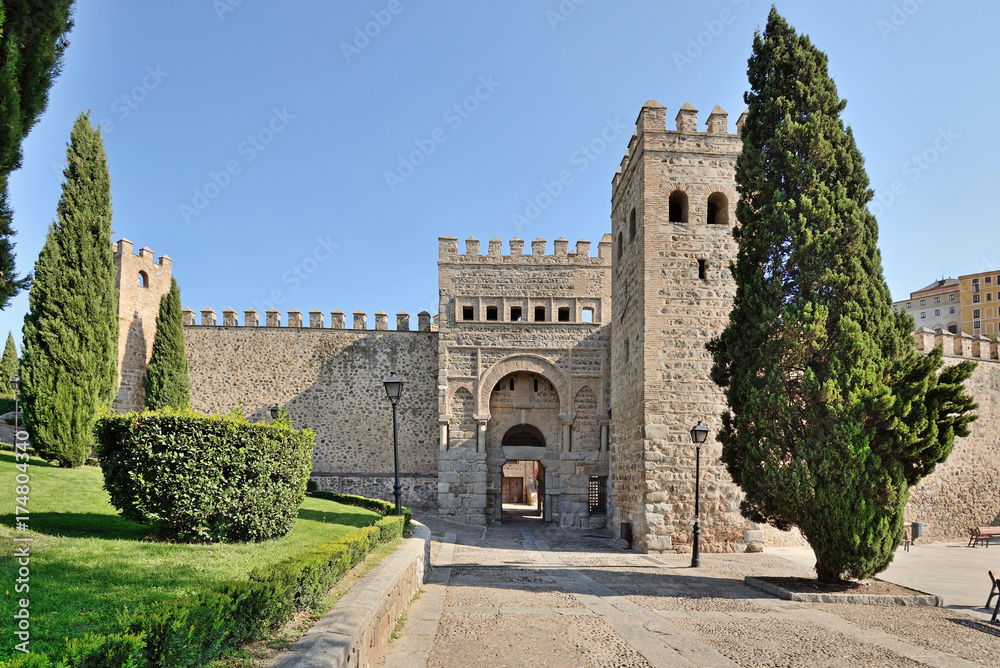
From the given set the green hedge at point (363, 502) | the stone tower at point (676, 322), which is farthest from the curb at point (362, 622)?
the stone tower at point (676, 322)

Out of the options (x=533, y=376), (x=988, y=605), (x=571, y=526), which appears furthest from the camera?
(x=533, y=376)

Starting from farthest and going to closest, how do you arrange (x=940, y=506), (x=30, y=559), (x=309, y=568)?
(x=940, y=506) < (x=30, y=559) < (x=309, y=568)

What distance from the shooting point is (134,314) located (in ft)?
68.6

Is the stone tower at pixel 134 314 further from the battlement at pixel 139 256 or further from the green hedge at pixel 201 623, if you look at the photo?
the green hedge at pixel 201 623

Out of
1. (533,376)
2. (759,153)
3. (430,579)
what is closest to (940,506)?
(533,376)

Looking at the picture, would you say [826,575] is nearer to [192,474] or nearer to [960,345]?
[192,474]

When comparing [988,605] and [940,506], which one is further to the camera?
[940,506]

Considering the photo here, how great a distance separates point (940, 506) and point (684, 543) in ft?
32.4

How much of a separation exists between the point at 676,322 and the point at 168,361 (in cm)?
1673

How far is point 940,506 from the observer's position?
59.8ft

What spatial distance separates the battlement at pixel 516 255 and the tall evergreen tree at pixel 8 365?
760 inches

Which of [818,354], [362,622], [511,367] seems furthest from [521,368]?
[362,622]

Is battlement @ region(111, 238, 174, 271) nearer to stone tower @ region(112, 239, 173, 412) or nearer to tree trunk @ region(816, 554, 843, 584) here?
stone tower @ region(112, 239, 173, 412)

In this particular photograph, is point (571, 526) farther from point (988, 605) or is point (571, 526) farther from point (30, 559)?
point (30, 559)
